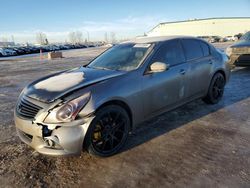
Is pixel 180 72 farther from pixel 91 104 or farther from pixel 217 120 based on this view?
pixel 91 104

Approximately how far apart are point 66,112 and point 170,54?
89.1 inches

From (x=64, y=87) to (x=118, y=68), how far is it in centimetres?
103

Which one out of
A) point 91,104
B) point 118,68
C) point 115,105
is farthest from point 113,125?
point 118,68

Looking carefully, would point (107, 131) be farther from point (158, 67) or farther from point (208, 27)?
point (208, 27)


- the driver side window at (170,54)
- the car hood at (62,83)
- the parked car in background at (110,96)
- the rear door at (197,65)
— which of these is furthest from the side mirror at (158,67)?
the rear door at (197,65)

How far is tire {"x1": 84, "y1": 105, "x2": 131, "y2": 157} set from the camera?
309cm

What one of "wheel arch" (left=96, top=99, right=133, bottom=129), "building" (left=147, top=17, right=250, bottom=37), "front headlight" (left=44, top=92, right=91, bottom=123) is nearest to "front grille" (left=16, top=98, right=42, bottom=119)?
"front headlight" (left=44, top=92, right=91, bottom=123)

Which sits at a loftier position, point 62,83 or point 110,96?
point 62,83

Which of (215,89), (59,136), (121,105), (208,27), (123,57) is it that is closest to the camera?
(59,136)

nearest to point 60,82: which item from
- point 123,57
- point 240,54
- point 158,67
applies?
point 123,57

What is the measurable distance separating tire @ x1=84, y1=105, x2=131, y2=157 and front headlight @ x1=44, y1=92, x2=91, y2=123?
0.25 meters

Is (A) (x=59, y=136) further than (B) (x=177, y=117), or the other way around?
(B) (x=177, y=117)

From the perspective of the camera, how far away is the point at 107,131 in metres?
3.29

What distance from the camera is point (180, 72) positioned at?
4293mm
